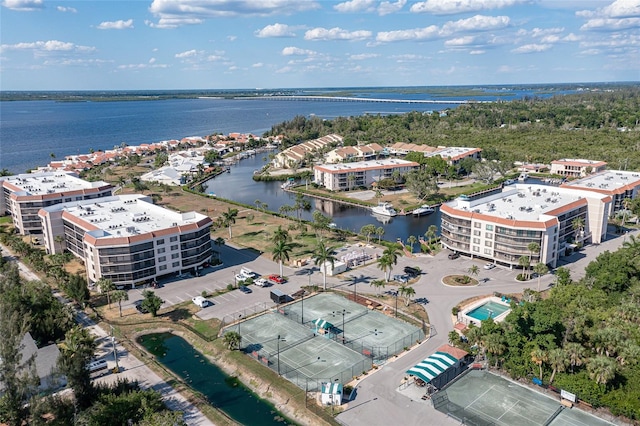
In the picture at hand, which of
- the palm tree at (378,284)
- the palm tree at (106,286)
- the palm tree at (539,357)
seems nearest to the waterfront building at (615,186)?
the palm tree at (378,284)

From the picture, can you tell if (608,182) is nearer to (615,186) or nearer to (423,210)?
(615,186)

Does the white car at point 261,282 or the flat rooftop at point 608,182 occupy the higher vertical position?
the flat rooftop at point 608,182

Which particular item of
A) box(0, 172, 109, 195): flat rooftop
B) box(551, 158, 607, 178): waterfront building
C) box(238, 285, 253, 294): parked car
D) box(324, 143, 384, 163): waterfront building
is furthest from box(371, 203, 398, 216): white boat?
box(551, 158, 607, 178): waterfront building

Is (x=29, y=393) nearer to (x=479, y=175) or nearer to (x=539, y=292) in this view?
(x=539, y=292)

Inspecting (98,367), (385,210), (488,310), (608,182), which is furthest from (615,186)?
(98,367)

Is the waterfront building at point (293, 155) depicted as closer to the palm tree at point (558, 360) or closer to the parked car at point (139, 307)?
the parked car at point (139, 307)

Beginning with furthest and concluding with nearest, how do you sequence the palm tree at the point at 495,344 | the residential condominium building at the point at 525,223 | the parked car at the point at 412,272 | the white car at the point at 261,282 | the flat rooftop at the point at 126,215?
the flat rooftop at the point at 126,215 < the residential condominium building at the point at 525,223 < the parked car at the point at 412,272 < the white car at the point at 261,282 < the palm tree at the point at 495,344

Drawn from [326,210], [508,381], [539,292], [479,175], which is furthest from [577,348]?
[479,175]
